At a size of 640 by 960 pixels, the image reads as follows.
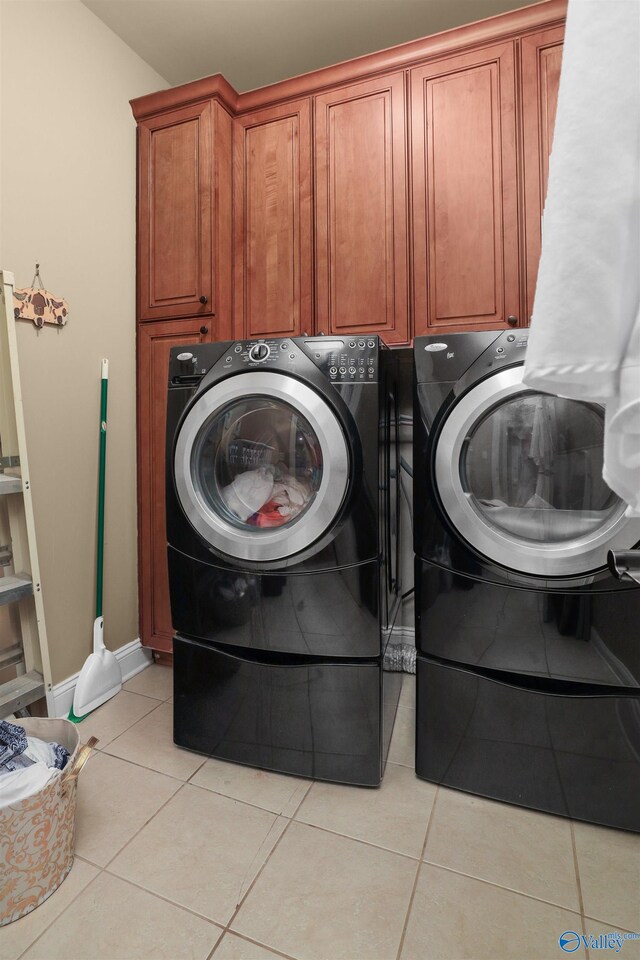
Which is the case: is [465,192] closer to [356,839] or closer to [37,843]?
[356,839]

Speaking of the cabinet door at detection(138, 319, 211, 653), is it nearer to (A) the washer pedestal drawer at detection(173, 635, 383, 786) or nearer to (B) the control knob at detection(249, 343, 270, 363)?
(A) the washer pedestal drawer at detection(173, 635, 383, 786)

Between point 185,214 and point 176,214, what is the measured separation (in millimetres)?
48

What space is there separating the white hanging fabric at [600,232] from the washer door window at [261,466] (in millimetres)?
905

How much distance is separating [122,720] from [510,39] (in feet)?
9.32

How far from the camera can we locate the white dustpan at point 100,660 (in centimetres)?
185

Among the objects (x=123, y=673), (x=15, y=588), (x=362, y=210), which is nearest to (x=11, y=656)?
(x=15, y=588)

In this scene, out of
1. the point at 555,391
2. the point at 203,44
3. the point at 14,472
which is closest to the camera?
the point at 555,391

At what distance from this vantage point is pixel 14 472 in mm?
1618

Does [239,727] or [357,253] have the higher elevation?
[357,253]

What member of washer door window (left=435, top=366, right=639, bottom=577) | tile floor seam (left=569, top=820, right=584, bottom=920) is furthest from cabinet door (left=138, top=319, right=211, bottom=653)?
tile floor seam (left=569, top=820, right=584, bottom=920)

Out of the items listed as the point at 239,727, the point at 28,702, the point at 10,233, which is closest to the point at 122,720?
the point at 28,702

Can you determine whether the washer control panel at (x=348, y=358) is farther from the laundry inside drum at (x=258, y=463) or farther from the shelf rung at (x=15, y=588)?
the shelf rung at (x=15, y=588)

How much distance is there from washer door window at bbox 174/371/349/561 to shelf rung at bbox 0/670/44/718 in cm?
77

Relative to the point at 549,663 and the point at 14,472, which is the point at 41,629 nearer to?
the point at 14,472
